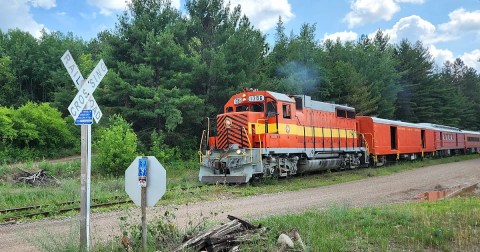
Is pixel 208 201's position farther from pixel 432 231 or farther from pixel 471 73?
pixel 471 73

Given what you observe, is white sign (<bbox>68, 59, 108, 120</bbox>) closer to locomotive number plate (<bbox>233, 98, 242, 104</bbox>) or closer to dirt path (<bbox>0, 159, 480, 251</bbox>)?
dirt path (<bbox>0, 159, 480, 251</bbox>)

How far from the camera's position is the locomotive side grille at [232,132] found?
61.8ft

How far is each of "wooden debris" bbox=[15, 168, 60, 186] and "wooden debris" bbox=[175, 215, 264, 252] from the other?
15211 mm

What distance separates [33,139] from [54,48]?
26.5 metres

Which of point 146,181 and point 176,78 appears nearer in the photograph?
point 146,181

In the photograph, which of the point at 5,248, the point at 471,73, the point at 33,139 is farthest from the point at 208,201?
the point at 471,73

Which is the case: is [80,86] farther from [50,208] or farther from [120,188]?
[120,188]

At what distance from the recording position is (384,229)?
8.12 metres

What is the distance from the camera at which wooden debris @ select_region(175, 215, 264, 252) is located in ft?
21.6

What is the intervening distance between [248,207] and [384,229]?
553 centimetres

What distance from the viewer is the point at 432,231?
7.79 m

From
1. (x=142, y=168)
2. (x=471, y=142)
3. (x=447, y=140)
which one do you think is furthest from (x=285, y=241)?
(x=471, y=142)

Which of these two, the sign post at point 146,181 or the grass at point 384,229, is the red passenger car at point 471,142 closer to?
the grass at point 384,229

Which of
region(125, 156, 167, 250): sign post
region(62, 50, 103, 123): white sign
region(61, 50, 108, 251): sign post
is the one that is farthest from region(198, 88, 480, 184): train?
region(62, 50, 103, 123): white sign
